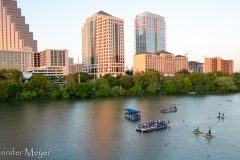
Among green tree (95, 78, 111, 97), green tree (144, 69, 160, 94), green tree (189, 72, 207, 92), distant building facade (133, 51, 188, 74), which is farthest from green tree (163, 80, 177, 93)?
distant building facade (133, 51, 188, 74)

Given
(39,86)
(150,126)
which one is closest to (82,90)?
(39,86)

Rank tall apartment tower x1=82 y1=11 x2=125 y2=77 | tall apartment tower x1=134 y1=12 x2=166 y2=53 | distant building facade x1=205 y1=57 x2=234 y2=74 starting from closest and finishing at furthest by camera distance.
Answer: tall apartment tower x1=82 y1=11 x2=125 y2=77 < tall apartment tower x1=134 y1=12 x2=166 y2=53 < distant building facade x1=205 y1=57 x2=234 y2=74

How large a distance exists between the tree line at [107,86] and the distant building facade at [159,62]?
4302cm

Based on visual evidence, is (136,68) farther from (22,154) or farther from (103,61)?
(22,154)

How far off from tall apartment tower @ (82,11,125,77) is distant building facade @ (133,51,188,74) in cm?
1756

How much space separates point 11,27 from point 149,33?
78.5 meters

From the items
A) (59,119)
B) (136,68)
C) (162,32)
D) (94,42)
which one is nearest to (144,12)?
(162,32)

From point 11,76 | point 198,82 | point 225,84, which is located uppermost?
point 11,76

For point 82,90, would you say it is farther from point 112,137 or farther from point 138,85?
point 112,137

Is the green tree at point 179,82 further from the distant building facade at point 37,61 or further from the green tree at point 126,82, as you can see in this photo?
the distant building facade at point 37,61

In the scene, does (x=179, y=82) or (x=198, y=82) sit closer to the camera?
(x=179, y=82)

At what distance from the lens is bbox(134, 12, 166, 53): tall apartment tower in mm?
147125

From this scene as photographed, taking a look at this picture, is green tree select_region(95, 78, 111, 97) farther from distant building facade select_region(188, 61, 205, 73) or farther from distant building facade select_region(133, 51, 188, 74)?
distant building facade select_region(188, 61, 205, 73)

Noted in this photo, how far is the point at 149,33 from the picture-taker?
14800cm
